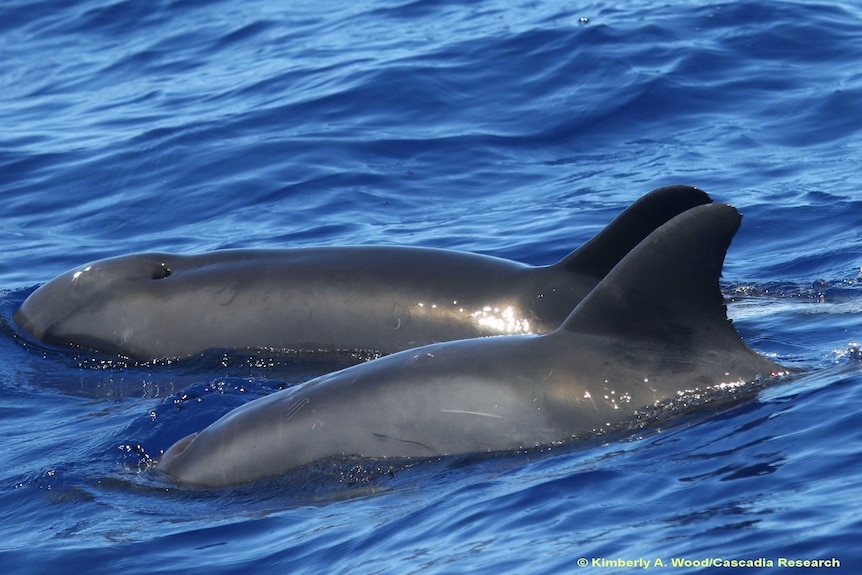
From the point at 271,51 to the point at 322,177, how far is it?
24.0ft

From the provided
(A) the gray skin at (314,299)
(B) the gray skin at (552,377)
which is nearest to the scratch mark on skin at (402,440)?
(B) the gray skin at (552,377)

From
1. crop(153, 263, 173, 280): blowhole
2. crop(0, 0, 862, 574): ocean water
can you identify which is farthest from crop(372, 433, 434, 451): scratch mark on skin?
crop(153, 263, 173, 280): blowhole

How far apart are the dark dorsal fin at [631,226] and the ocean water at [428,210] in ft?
4.42

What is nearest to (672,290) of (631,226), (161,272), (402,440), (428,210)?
(402,440)

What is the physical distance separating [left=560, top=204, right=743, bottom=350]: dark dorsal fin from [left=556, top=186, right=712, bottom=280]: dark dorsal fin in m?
1.38

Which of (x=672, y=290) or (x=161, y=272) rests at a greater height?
(x=161, y=272)

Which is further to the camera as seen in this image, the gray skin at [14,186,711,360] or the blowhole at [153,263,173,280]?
the blowhole at [153,263,173,280]

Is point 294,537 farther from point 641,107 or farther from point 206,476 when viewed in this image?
point 641,107

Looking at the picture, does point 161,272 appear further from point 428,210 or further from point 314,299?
point 428,210

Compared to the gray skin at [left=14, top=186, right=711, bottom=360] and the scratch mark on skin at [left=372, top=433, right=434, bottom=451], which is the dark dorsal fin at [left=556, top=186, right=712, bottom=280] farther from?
the scratch mark on skin at [left=372, top=433, right=434, bottom=451]

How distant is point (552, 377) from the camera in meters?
8.29

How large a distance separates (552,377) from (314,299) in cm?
381

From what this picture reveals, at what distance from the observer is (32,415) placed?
11383 mm

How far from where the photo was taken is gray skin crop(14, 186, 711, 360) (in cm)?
1104
